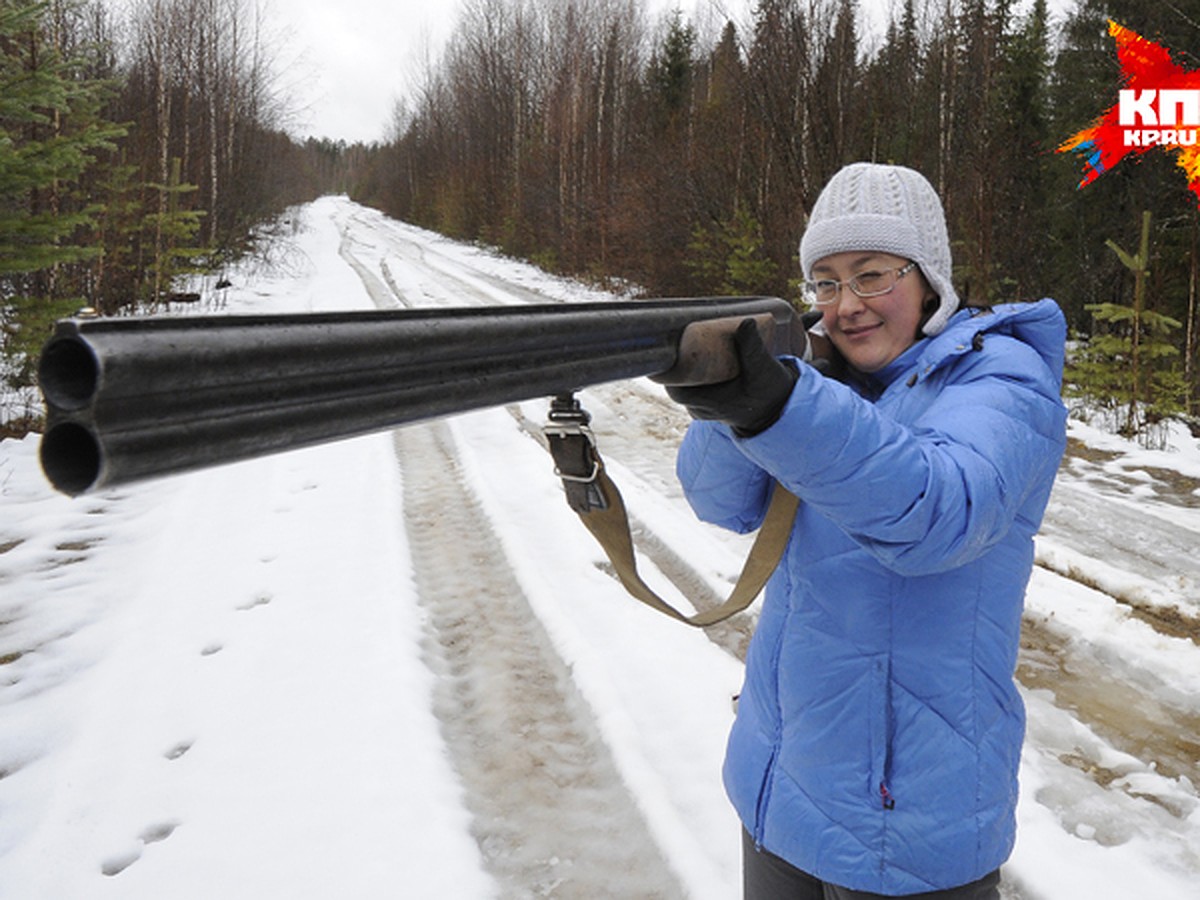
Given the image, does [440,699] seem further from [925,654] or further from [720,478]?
[925,654]

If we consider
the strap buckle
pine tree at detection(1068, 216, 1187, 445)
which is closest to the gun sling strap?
the strap buckle

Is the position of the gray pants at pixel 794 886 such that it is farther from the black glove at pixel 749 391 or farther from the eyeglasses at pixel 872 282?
the eyeglasses at pixel 872 282

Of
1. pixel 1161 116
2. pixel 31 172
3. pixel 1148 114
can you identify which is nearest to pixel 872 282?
pixel 31 172

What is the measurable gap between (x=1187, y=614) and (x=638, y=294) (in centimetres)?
1524

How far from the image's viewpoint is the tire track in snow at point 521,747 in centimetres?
237

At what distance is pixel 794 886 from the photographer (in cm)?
142

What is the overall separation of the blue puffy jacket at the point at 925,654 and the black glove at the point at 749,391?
0.34 feet

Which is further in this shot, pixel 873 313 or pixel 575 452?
pixel 873 313

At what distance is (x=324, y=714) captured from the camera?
10.0ft

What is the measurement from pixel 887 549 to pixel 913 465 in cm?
13

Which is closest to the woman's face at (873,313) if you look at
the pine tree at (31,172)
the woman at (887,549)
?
the woman at (887,549)

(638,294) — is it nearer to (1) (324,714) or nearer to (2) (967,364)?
(1) (324,714)

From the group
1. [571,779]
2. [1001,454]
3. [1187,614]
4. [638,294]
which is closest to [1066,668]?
[1187,614]

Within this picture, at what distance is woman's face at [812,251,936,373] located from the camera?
1.44 metres
